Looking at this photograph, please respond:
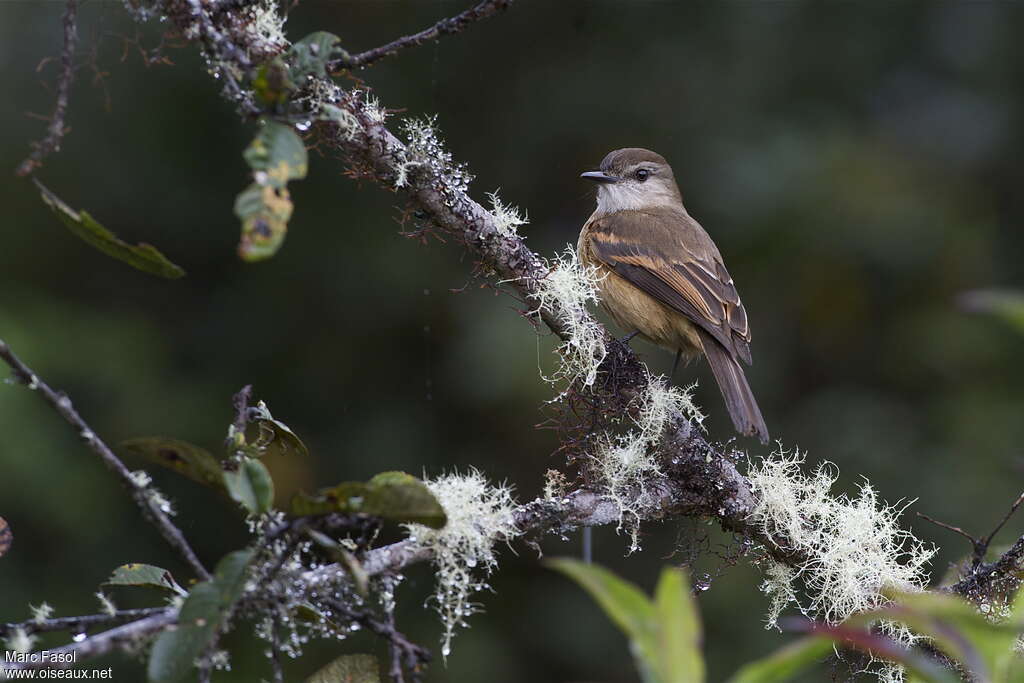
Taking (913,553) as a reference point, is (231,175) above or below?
above

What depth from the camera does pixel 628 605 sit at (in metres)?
1.19

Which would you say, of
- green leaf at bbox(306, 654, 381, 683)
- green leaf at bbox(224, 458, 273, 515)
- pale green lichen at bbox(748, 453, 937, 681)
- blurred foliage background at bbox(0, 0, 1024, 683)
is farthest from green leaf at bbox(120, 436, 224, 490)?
blurred foliage background at bbox(0, 0, 1024, 683)

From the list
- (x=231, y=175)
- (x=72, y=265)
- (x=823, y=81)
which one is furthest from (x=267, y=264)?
(x=823, y=81)

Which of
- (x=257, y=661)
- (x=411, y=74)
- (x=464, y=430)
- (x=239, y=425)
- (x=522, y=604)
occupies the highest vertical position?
(x=411, y=74)

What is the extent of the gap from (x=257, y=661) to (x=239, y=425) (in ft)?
9.87

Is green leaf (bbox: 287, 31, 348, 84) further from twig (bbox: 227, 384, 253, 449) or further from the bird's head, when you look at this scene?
the bird's head

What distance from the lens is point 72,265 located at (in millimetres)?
5504

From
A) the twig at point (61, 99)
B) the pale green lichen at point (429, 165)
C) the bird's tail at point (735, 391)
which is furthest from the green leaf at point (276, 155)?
the bird's tail at point (735, 391)

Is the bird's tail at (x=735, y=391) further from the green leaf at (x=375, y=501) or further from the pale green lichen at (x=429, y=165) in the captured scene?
the green leaf at (x=375, y=501)

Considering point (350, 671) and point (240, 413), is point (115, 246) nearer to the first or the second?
point (240, 413)

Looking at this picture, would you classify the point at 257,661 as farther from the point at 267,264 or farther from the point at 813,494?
the point at 813,494

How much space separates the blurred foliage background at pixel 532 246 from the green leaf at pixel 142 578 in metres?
2.90

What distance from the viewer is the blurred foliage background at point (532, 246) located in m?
4.91

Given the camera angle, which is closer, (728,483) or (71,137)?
(728,483)
